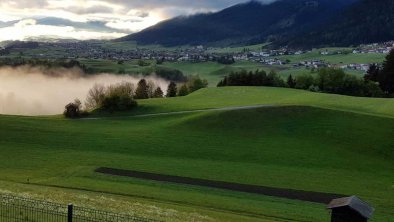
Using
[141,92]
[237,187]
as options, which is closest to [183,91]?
[141,92]

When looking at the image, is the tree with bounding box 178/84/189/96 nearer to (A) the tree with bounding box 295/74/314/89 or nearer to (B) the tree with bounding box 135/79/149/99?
(B) the tree with bounding box 135/79/149/99

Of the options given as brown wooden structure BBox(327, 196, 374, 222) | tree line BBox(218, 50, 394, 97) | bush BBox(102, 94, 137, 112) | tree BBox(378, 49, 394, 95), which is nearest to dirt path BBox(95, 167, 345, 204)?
brown wooden structure BBox(327, 196, 374, 222)

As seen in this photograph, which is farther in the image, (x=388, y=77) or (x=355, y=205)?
(x=388, y=77)

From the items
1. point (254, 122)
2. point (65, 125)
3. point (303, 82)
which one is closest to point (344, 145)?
point (254, 122)

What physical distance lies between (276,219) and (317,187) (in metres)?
16.8

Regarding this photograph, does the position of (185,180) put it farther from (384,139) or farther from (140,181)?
(384,139)

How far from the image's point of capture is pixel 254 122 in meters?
81.2

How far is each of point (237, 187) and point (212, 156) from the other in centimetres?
1586

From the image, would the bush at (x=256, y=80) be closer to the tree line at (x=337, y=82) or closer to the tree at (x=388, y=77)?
the tree line at (x=337, y=82)

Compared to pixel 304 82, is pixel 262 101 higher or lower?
lower

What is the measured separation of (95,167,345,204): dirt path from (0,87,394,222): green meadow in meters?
1.79

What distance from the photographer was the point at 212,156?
66.0 metres

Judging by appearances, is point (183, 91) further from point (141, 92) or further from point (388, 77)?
point (388, 77)

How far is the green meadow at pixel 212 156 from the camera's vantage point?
131ft
